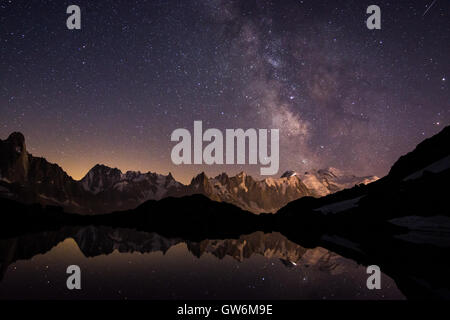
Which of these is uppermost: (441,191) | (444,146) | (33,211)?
(444,146)

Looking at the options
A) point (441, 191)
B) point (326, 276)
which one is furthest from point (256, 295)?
point (441, 191)

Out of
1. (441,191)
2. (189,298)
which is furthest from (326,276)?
(441,191)

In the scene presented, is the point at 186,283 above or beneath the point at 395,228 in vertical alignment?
above

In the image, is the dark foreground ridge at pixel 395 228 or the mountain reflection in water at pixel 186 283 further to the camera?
the dark foreground ridge at pixel 395 228

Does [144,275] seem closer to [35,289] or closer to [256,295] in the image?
[35,289]

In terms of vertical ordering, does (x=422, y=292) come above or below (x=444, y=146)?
below

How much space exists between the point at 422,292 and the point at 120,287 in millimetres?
19193

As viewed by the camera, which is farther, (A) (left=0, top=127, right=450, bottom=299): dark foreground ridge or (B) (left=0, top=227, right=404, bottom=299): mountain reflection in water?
(A) (left=0, top=127, right=450, bottom=299): dark foreground ridge

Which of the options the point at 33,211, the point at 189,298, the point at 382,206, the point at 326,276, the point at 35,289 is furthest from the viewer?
the point at 33,211

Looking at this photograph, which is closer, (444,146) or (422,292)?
(422,292)

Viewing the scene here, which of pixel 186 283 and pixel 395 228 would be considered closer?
pixel 186 283

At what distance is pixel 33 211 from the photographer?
17175 centimetres
